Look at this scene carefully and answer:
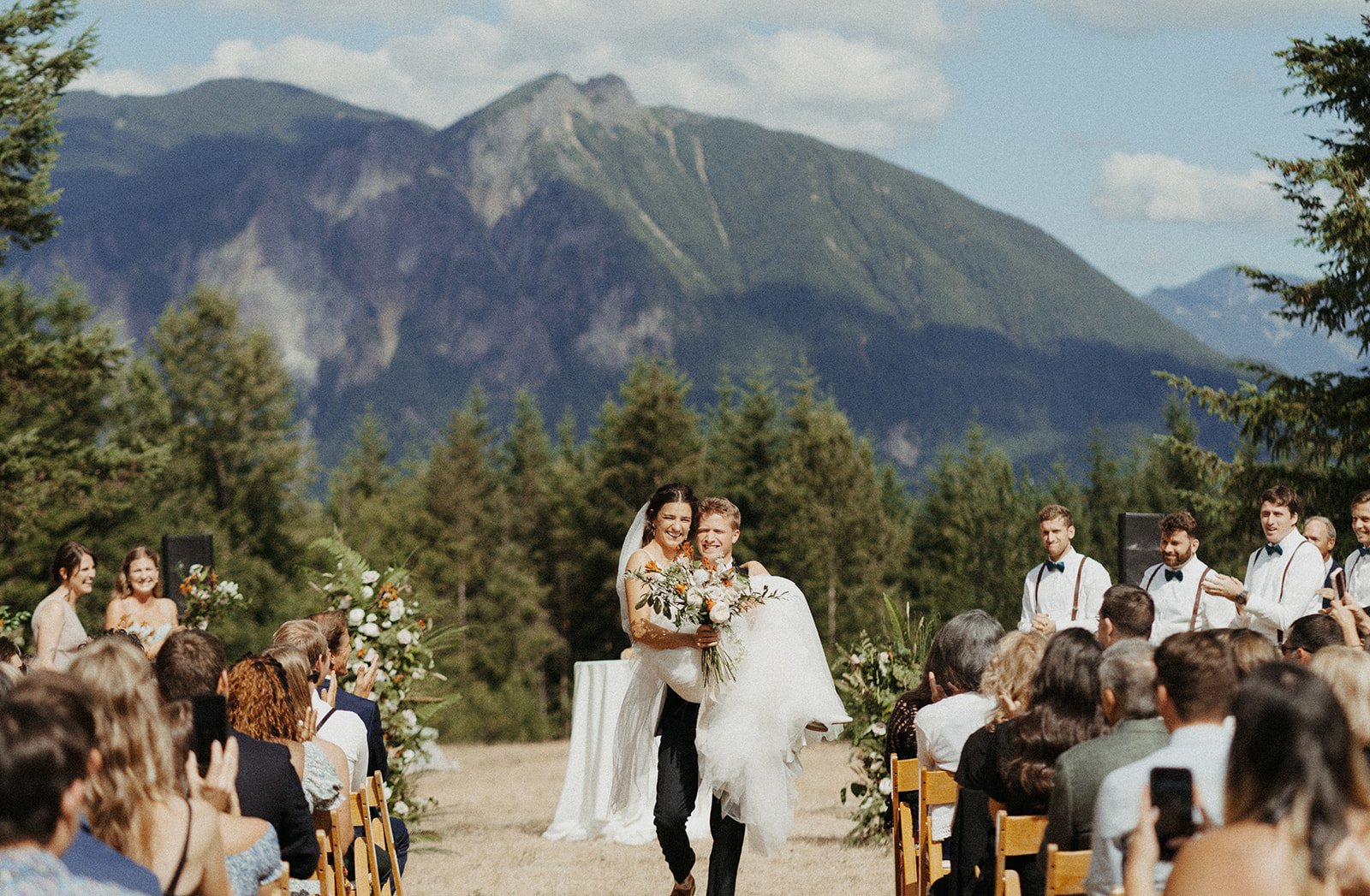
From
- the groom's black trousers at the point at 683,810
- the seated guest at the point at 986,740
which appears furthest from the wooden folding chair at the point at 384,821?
the seated guest at the point at 986,740

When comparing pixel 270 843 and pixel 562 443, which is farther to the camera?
pixel 562 443

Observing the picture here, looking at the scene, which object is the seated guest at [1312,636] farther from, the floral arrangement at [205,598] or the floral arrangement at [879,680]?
the floral arrangement at [205,598]

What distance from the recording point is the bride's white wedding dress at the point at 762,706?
6.48 metres

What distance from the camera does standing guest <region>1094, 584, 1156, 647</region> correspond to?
18.7ft

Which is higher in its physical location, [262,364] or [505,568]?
[262,364]

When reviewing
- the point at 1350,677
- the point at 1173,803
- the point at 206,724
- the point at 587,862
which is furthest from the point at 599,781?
the point at 1173,803

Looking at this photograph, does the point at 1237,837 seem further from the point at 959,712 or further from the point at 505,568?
the point at 505,568

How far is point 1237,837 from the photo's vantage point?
2.68 m

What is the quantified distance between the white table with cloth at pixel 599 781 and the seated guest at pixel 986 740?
6.17 metres

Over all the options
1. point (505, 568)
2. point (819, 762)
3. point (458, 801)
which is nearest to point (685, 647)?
point (458, 801)

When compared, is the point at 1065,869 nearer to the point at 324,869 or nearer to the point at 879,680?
the point at 324,869

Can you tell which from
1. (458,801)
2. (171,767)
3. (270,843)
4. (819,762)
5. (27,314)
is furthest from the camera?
(27,314)

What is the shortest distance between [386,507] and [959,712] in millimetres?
50698

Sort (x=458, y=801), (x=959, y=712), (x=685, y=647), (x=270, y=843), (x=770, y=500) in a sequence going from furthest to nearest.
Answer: (x=770, y=500)
(x=458, y=801)
(x=685, y=647)
(x=959, y=712)
(x=270, y=843)
